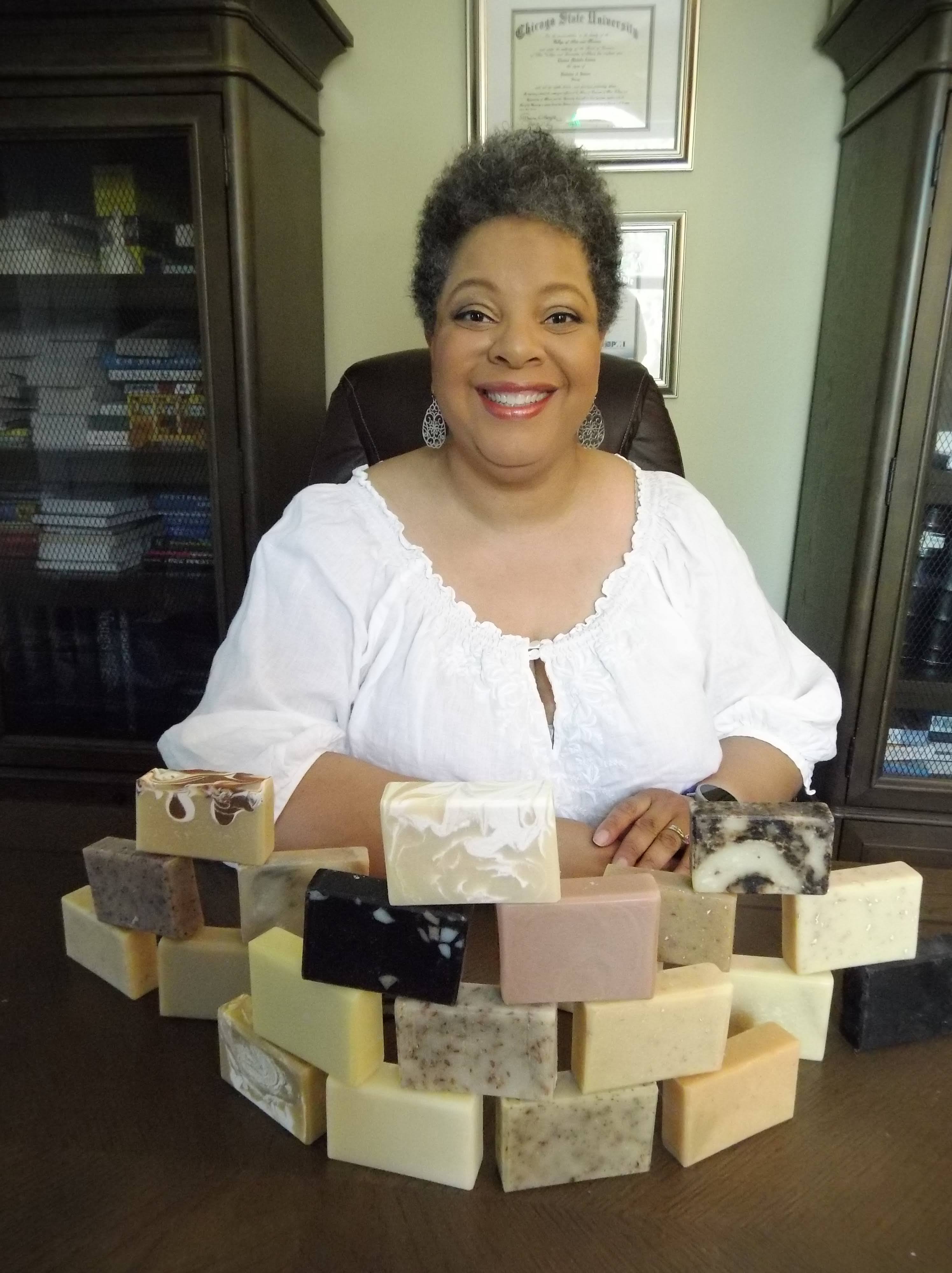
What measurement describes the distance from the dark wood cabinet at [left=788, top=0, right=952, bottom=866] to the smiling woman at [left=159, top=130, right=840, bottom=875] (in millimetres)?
671

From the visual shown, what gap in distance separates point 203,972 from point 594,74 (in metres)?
2.12

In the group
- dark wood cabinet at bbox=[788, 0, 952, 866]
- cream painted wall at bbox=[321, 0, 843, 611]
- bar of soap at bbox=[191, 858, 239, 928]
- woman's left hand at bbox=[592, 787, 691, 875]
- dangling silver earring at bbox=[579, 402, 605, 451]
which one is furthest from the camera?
cream painted wall at bbox=[321, 0, 843, 611]

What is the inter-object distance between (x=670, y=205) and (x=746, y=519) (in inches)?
30.3

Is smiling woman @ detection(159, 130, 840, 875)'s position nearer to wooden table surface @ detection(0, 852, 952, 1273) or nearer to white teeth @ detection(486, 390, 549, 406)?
white teeth @ detection(486, 390, 549, 406)

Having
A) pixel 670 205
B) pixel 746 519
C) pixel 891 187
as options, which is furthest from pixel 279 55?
pixel 746 519

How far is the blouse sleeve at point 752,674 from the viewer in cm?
123

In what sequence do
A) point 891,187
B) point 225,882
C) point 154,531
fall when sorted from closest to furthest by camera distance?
point 225,882 → point 891,187 → point 154,531

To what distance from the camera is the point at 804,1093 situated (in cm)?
64

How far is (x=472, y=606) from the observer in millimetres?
1147

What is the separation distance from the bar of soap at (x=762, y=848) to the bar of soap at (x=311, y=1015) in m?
0.25

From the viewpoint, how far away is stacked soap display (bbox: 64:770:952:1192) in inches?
21.3

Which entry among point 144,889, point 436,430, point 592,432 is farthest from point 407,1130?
point 592,432

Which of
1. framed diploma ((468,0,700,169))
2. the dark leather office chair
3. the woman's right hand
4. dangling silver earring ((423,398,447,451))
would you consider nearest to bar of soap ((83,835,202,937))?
the woman's right hand

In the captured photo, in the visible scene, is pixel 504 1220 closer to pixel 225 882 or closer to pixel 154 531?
pixel 225 882
